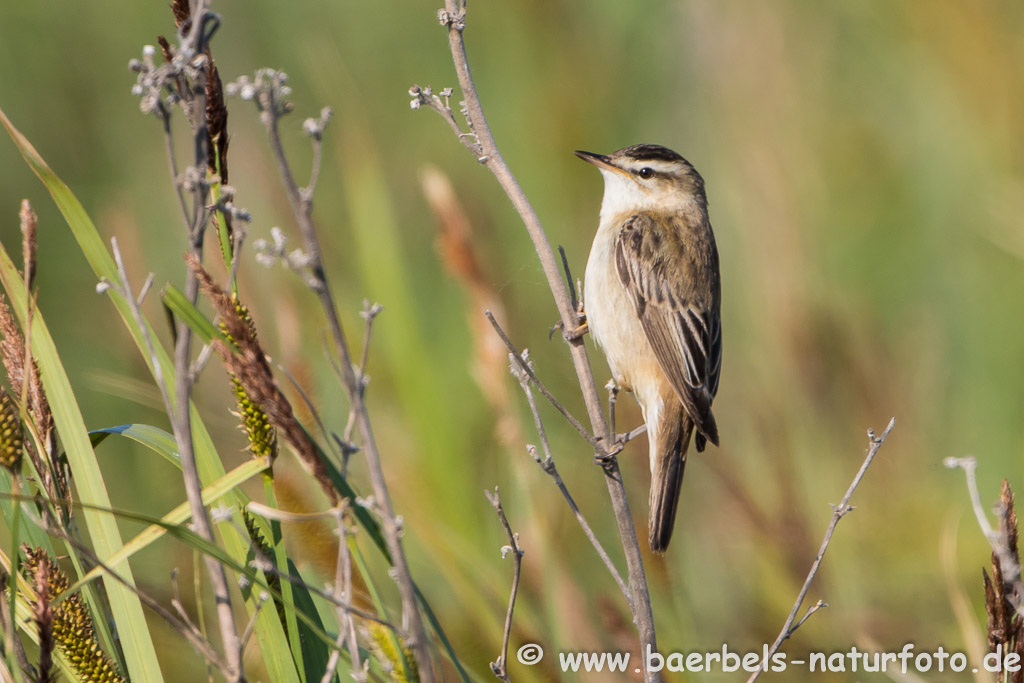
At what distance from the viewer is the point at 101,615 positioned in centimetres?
228

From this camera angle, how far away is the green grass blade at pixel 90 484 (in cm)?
205

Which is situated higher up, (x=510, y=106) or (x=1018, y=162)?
(x=510, y=106)

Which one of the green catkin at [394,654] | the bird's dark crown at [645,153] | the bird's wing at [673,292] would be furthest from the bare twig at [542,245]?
the bird's dark crown at [645,153]

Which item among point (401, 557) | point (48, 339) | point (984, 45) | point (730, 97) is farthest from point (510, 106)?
point (401, 557)

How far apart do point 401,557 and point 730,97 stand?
17.9 feet

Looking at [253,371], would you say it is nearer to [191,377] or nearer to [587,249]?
[191,377]

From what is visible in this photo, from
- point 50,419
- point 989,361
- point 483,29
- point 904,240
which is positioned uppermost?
point 483,29

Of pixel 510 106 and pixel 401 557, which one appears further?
pixel 510 106

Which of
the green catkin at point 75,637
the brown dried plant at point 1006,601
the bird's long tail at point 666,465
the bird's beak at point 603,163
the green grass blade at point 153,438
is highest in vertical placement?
the bird's beak at point 603,163

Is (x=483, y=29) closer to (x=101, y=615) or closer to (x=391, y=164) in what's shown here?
(x=391, y=164)

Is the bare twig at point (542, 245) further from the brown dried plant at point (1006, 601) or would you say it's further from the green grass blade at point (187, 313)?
the green grass blade at point (187, 313)

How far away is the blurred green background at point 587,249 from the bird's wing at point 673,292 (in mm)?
607

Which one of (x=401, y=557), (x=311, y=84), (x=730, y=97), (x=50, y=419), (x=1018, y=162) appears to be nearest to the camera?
(x=401, y=557)

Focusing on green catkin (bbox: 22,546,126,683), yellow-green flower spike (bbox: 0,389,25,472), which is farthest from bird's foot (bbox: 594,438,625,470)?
yellow-green flower spike (bbox: 0,389,25,472)
